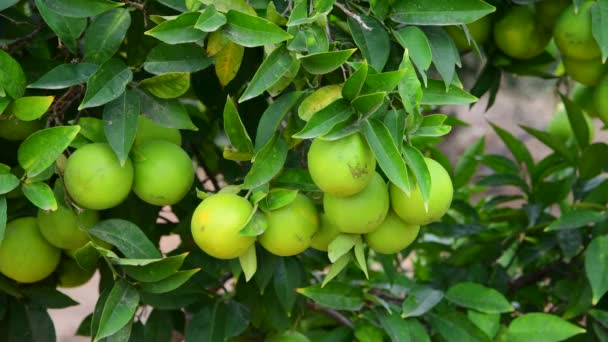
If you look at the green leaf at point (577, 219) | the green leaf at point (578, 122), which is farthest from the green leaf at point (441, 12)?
the green leaf at point (578, 122)

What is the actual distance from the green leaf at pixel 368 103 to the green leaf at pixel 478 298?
1.67 feet

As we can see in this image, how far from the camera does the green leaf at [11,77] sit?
2.75ft

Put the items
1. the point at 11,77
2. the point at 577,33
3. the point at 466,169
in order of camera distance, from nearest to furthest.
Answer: the point at 11,77 → the point at 577,33 → the point at 466,169

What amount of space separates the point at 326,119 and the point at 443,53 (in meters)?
0.22

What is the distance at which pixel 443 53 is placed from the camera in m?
0.92

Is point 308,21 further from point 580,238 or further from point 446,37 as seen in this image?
point 580,238

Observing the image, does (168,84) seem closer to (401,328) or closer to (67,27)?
(67,27)

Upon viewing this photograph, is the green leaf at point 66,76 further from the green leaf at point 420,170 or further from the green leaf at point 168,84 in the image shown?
the green leaf at point 420,170

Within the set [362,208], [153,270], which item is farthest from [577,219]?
[153,270]

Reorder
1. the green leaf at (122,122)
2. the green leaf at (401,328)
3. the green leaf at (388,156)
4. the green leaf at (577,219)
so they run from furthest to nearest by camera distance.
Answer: the green leaf at (577,219)
the green leaf at (401,328)
the green leaf at (122,122)
the green leaf at (388,156)

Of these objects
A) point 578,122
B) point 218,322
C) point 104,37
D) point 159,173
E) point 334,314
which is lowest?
point 334,314

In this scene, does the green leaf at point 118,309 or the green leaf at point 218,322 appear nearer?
the green leaf at point 118,309

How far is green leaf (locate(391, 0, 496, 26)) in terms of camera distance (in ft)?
2.92

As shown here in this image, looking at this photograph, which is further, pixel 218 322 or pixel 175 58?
pixel 218 322
